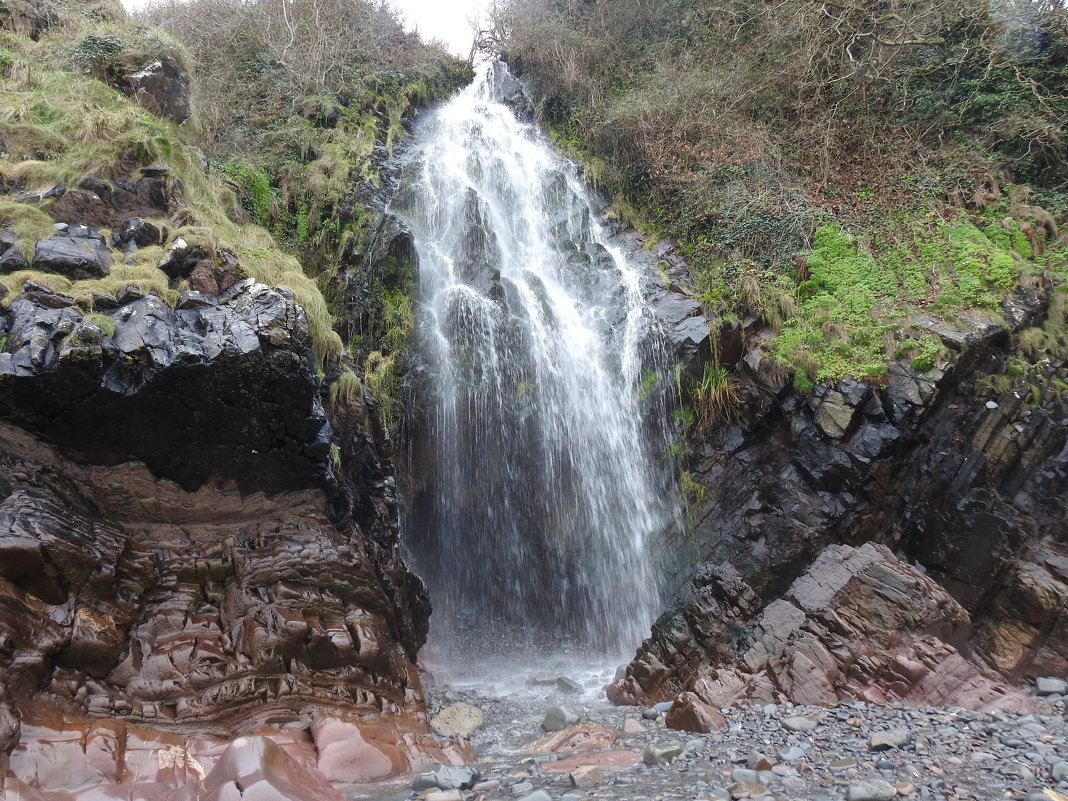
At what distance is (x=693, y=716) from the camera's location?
6.45 m

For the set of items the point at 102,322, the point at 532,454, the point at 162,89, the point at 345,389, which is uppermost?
the point at 162,89

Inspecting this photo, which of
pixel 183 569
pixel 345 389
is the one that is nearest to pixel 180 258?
pixel 345 389

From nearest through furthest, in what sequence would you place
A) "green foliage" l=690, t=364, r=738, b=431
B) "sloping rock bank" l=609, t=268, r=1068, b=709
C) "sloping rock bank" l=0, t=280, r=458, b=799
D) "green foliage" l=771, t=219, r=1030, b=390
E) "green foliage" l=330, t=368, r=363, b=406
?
"sloping rock bank" l=0, t=280, r=458, b=799 → "sloping rock bank" l=609, t=268, r=1068, b=709 → "green foliage" l=330, t=368, r=363, b=406 → "green foliage" l=771, t=219, r=1030, b=390 → "green foliage" l=690, t=364, r=738, b=431

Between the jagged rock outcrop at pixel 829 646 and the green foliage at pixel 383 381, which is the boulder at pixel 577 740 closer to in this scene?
the jagged rock outcrop at pixel 829 646

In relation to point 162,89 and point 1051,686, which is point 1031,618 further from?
point 162,89

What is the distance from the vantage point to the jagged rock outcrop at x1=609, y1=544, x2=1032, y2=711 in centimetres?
684

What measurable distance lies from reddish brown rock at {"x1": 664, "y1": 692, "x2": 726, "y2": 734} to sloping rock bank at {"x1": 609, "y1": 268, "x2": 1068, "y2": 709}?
0.63m

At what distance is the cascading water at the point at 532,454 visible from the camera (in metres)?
10.7

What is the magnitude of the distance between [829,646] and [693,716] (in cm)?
225

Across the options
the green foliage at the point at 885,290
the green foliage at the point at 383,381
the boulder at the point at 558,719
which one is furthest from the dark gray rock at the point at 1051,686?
the green foliage at the point at 383,381

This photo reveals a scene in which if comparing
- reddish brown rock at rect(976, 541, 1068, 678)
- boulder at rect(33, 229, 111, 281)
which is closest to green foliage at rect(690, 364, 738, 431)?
reddish brown rock at rect(976, 541, 1068, 678)

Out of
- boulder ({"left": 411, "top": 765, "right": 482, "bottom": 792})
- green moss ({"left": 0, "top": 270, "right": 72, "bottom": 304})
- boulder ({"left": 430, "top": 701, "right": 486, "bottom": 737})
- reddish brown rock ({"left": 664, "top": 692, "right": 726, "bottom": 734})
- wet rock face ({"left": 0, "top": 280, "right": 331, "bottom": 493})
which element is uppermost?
green moss ({"left": 0, "top": 270, "right": 72, "bottom": 304})

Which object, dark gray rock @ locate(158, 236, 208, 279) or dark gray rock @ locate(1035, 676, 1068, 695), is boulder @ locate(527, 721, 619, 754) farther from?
dark gray rock @ locate(158, 236, 208, 279)

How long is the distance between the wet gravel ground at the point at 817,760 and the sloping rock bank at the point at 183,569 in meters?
1.15
